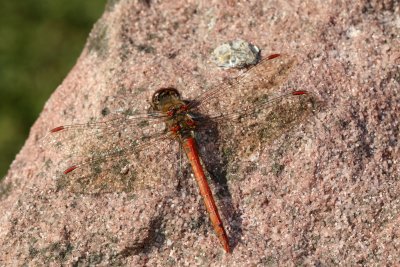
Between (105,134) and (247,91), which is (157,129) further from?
(247,91)

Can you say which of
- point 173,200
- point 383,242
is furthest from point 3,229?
point 383,242

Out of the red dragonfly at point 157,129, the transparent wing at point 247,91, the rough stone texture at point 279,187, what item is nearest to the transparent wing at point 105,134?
the red dragonfly at point 157,129

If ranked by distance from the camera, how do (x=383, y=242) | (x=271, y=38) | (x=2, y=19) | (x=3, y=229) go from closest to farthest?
(x=383, y=242) < (x=3, y=229) < (x=271, y=38) < (x=2, y=19)

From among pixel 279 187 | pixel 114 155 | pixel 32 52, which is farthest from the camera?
pixel 32 52

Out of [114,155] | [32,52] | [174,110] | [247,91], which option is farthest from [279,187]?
[32,52]

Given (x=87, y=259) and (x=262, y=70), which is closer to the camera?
(x=87, y=259)

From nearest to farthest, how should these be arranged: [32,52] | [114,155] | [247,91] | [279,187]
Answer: [279,187] < [114,155] < [247,91] < [32,52]

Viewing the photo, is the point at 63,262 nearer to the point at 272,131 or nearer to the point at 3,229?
the point at 3,229
